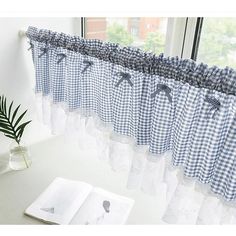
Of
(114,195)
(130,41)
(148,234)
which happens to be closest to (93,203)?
(114,195)

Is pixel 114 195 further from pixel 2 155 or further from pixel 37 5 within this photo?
pixel 37 5

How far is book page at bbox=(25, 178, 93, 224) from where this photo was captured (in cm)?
89

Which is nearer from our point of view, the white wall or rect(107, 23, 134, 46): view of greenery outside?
the white wall

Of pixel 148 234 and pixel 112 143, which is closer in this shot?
pixel 148 234

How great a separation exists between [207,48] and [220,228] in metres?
0.63

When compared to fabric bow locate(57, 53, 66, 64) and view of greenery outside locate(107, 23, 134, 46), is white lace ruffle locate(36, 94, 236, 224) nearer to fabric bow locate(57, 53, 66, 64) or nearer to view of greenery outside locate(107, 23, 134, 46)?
fabric bow locate(57, 53, 66, 64)

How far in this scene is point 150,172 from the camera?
0.77 metres

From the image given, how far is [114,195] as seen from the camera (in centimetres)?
99

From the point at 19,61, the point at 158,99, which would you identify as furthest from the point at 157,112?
the point at 19,61

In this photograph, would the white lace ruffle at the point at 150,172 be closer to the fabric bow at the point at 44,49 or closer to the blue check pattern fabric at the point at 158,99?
the blue check pattern fabric at the point at 158,99

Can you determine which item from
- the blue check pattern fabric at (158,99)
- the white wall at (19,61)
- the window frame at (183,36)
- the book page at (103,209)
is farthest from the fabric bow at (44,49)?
the book page at (103,209)

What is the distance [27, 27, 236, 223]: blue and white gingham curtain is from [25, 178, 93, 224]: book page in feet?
0.62

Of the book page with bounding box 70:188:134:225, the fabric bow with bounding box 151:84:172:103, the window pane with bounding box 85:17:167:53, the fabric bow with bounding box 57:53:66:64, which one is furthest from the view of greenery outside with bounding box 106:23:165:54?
the book page with bounding box 70:188:134:225

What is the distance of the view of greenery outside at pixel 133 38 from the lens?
105 centimetres
